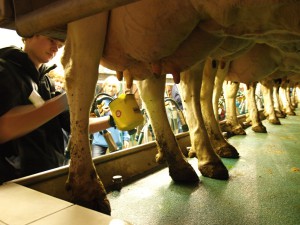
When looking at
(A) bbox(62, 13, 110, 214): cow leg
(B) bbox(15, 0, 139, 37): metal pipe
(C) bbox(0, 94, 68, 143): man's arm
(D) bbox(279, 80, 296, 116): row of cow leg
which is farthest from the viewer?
(D) bbox(279, 80, 296, 116): row of cow leg

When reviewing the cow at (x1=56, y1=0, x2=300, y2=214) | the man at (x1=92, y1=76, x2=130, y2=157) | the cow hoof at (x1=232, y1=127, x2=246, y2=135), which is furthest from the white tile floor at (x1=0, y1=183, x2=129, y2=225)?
the cow hoof at (x1=232, y1=127, x2=246, y2=135)

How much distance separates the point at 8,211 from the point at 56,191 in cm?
52

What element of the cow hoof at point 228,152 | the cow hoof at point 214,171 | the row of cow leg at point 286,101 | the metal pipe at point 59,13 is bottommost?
the row of cow leg at point 286,101

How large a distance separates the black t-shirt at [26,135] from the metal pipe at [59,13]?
1.90 feet

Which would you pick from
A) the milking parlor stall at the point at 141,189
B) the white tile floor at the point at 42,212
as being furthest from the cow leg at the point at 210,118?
the white tile floor at the point at 42,212

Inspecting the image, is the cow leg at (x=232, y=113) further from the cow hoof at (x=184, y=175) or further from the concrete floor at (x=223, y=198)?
the cow hoof at (x=184, y=175)

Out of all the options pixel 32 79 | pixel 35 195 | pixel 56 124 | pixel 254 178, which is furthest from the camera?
pixel 56 124

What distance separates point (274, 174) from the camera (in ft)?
5.16

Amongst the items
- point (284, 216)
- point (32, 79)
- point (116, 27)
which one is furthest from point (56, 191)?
point (284, 216)

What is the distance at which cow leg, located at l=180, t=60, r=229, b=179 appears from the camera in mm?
1570

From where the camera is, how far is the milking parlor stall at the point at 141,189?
775mm

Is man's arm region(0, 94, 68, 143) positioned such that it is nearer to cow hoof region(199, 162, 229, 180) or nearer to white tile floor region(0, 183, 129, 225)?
white tile floor region(0, 183, 129, 225)

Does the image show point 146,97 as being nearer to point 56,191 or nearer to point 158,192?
point 158,192

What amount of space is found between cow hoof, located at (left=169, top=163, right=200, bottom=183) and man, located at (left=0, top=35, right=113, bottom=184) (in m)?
0.65
